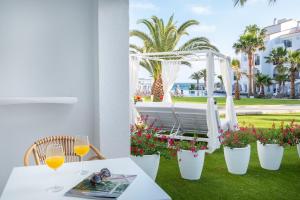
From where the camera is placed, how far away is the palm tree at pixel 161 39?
13930 millimetres

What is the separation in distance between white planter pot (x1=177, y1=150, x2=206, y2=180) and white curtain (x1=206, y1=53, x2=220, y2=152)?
1.98m

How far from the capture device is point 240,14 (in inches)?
2109

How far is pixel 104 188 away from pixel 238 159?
3.31m

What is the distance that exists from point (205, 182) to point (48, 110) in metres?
2.23

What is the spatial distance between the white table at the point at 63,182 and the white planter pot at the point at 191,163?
87.5 inches

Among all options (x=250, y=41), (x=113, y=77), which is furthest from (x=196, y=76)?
(x=113, y=77)

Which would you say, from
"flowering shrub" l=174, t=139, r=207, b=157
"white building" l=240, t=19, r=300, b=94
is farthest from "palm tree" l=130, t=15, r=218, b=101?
"white building" l=240, t=19, r=300, b=94

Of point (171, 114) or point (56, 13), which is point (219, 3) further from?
point (56, 13)

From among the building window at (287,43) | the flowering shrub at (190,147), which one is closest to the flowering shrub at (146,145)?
the flowering shrub at (190,147)

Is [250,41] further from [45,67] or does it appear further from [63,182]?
[63,182]

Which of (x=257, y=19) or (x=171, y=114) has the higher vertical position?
(x=257, y=19)

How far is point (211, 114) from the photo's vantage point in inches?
254

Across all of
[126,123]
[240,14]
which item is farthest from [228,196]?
[240,14]

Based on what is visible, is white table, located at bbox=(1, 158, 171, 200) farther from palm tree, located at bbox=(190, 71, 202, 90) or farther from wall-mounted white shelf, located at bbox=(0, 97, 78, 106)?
palm tree, located at bbox=(190, 71, 202, 90)
